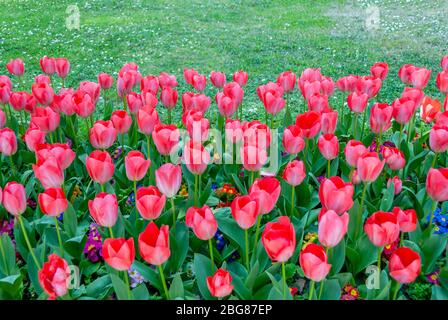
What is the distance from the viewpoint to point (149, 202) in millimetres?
2152

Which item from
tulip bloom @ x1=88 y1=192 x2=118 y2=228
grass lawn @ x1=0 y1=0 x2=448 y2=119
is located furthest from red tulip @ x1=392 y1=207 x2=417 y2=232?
grass lawn @ x1=0 y1=0 x2=448 y2=119

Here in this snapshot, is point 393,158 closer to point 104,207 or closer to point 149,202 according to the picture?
point 149,202

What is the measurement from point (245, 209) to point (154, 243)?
1.09 ft

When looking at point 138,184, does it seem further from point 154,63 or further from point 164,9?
point 164,9

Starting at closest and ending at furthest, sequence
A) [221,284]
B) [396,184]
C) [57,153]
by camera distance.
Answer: [221,284]
[57,153]
[396,184]

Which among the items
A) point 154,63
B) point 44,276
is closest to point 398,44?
point 154,63

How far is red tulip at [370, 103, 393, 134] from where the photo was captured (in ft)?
9.45

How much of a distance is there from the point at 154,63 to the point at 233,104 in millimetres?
4930

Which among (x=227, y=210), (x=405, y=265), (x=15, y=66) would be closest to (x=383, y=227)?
(x=405, y=265)

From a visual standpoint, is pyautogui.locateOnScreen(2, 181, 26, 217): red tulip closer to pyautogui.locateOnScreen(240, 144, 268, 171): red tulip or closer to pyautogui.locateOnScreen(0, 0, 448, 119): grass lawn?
pyautogui.locateOnScreen(240, 144, 268, 171): red tulip

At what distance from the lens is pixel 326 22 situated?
962 cm

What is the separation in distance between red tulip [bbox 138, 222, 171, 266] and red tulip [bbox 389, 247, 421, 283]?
2.41 feet

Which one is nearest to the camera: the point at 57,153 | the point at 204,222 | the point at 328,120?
the point at 204,222

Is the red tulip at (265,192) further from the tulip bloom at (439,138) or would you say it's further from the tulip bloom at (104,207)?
the tulip bloom at (439,138)
